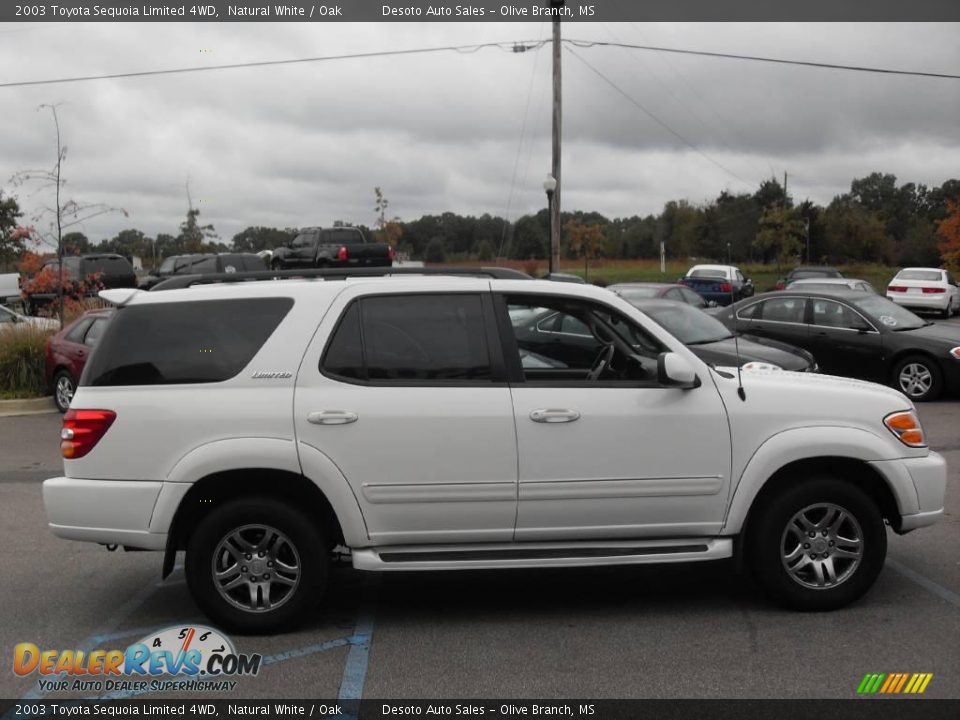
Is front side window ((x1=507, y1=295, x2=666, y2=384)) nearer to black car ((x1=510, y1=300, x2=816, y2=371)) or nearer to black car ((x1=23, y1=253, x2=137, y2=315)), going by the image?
black car ((x1=510, y1=300, x2=816, y2=371))

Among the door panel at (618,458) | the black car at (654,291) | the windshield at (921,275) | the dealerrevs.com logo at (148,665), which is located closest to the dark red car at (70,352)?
the black car at (654,291)

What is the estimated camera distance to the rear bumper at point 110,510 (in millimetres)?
5445

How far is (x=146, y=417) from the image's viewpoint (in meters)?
5.44

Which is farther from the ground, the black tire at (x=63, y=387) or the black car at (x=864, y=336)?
the black car at (x=864, y=336)

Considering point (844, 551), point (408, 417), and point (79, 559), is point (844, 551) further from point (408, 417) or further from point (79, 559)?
point (79, 559)

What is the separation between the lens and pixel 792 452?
559cm

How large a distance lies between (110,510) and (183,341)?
988 mm

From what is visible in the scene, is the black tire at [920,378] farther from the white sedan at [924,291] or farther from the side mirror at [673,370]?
the white sedan at [924,291]

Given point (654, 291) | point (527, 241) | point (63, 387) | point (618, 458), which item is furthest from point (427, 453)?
point (527, 241)

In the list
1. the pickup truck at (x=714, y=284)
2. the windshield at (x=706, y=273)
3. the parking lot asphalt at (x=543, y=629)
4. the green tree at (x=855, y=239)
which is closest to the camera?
the parking lot asphalt at (x=543, y=629)

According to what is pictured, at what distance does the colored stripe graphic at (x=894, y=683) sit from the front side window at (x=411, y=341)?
241cm

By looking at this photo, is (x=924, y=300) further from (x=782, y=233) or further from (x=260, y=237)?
(x=260, y=237)

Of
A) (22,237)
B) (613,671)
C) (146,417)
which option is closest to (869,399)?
(613,671)
